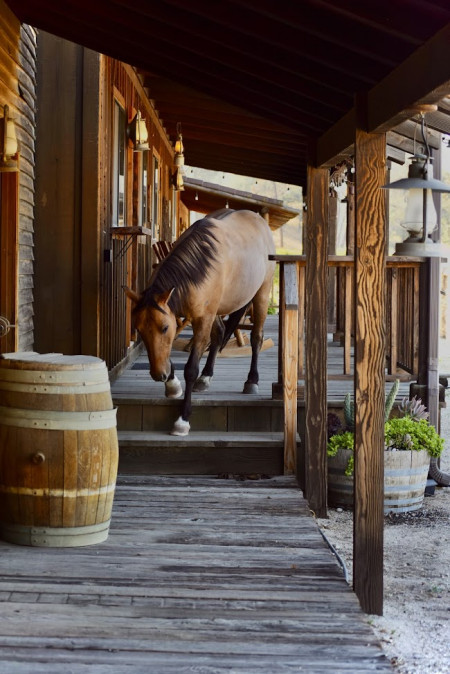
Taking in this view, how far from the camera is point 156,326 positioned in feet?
20.8

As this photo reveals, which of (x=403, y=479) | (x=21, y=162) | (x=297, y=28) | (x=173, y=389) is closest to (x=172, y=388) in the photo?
(x=173, y=389)

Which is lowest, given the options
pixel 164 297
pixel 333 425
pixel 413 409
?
pixel 333 425

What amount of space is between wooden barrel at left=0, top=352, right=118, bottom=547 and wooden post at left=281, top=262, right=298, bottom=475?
2.23 metres

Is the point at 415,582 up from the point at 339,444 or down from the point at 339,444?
down

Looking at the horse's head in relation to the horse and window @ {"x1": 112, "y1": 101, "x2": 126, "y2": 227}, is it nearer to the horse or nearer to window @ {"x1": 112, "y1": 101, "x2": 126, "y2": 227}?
the horse

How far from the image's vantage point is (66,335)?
739 centimetres

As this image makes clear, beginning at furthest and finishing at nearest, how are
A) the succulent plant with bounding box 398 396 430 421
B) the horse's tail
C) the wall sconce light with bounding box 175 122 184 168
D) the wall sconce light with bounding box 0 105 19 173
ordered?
the wall sconce light with bounding box 175 122 184 168
the horse's tail
the succulent plant with bounding box 398 396 430 421
the wall sconce light with bounding box 0 105 19 173

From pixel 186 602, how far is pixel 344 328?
4.58m

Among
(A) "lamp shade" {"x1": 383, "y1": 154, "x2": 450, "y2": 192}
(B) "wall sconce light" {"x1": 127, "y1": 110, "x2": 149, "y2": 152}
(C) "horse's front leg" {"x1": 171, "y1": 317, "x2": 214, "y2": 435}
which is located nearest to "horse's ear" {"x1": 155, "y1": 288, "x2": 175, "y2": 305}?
(C) "horse's front leg" {"x1": 171, "y1": 317, "x2": 214, "y2": 435}

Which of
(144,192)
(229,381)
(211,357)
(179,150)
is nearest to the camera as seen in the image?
(211,357)

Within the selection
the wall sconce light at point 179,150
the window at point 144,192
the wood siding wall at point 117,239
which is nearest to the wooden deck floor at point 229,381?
the wood siding wall at point 117,239

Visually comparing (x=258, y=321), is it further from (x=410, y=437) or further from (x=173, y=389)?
(x=410, y=437)

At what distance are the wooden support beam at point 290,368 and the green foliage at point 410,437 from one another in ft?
2.60

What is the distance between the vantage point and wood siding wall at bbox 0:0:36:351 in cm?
600
